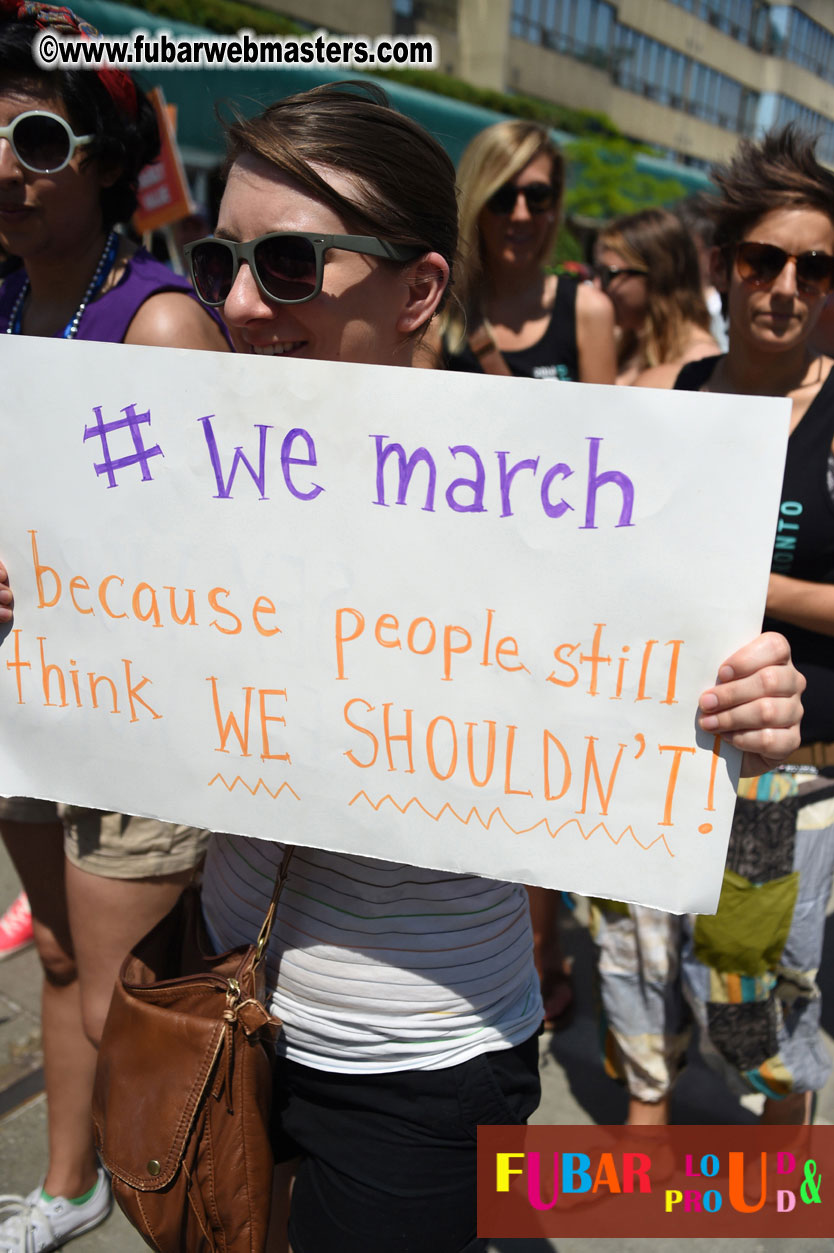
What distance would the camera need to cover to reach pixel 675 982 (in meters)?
2.17

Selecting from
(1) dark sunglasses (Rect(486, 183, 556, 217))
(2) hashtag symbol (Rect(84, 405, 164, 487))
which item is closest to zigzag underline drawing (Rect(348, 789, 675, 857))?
(2) hashtag symbol (Rect(84, 405, 164, 487))

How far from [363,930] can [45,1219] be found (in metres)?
1.31

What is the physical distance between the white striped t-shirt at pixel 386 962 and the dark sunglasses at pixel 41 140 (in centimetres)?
126

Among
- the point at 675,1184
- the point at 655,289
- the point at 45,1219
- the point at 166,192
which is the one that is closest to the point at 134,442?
the point at 45,1219

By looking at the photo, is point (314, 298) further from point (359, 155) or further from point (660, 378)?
point (660, 378)

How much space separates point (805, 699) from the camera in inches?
72.0

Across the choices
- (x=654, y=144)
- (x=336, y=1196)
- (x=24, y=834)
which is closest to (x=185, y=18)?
(x=24, y=834)

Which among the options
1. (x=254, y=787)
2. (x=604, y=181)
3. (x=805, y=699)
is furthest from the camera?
(x=604, y=181)

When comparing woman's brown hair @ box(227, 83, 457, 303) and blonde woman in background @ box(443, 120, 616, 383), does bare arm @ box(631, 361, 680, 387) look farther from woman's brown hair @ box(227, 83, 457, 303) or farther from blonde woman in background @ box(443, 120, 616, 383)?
woman's brown hair @ box(227, 83, 457, 303)

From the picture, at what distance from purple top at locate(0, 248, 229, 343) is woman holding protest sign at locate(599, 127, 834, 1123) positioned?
3.59 feet

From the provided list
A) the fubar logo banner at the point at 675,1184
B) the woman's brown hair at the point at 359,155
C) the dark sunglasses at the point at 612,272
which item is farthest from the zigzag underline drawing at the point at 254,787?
the dark sunglasses at the point at 612,272

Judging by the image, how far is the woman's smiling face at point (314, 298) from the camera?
116 centimetres

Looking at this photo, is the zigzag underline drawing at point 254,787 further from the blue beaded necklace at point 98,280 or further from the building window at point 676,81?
the building window at point 676,81

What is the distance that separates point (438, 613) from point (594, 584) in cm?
A: 19
